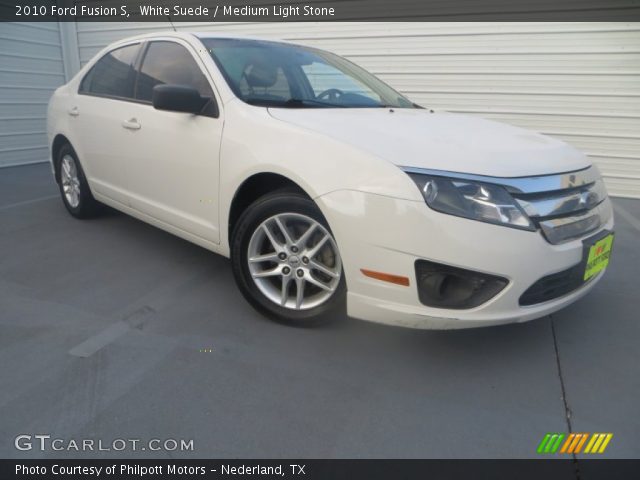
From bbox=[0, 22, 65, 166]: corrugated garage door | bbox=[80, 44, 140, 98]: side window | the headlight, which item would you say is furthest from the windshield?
bbox=[0, 22, 65, 166]: corrugated garage door

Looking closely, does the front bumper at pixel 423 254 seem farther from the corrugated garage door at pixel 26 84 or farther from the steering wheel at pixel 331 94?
the corrugated garage door at pixel 26 84

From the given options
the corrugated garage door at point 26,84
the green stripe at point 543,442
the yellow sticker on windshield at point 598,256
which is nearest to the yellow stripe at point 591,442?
the green stripe at point 543,442

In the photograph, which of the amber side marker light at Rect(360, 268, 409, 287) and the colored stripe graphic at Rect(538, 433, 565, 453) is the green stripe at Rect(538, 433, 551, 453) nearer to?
the colored stripe graphic at Rect(538, 433, 565, 453)

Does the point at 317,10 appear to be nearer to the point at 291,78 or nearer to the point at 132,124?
the point at 291,78

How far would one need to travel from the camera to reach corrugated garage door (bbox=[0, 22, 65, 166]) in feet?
24.5

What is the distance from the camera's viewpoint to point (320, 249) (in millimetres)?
2398

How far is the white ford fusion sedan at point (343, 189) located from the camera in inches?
78.3

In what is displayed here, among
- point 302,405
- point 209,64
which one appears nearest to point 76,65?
point 209,64

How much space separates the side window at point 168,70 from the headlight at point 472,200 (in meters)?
1.45

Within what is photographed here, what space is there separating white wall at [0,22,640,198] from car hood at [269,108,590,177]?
12.5 feet

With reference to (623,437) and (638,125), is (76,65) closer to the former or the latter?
(638,125)
